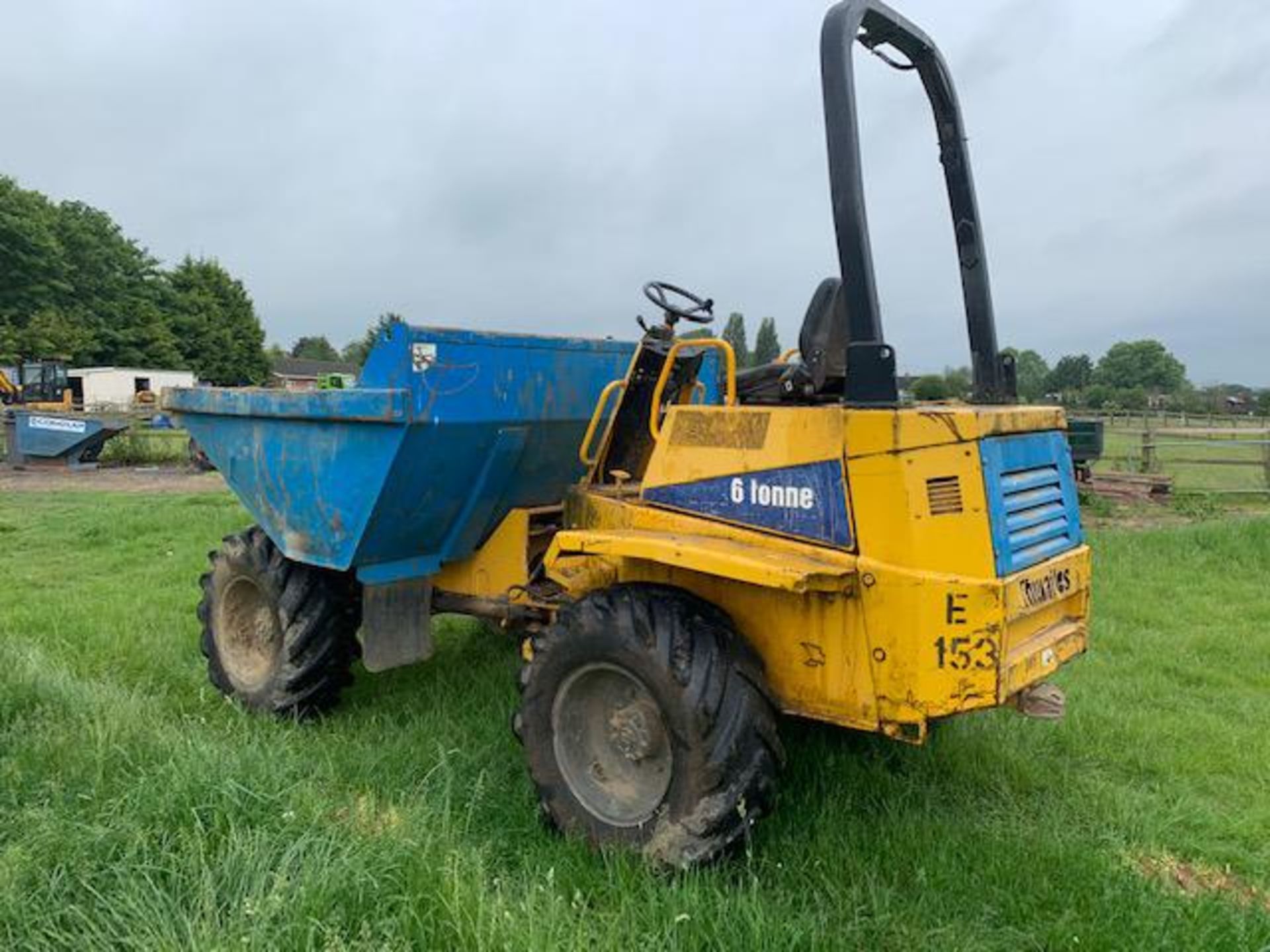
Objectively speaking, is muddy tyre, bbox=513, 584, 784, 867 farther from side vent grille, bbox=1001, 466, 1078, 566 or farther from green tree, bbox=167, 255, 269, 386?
green tree, bbox=167, 255, 269, 386

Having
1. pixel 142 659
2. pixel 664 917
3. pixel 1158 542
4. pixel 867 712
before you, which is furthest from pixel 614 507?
pixel 1158 542

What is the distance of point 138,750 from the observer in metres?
3.75

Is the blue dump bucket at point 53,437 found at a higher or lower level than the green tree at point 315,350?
lower

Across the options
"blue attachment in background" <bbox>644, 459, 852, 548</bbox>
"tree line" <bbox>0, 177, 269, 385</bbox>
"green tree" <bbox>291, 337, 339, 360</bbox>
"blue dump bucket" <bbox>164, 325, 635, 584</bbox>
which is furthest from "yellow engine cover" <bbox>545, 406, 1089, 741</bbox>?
"green tree" <bbox>291, 337, 339, 360</bbox>

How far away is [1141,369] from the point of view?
64188 mm

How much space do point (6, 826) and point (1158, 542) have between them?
9.39 m

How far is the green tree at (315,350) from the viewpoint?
381 feet

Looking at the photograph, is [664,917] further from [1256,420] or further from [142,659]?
[1256,420]

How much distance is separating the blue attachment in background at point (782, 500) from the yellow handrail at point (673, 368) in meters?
0.35

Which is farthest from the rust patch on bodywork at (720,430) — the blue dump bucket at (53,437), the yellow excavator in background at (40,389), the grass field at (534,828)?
the yellow excavator in background at (40,389)

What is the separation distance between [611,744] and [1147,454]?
17148 millimetres

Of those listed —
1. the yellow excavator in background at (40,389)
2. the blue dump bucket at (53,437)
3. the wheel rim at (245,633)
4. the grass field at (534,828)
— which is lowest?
the grass field at (534,828)

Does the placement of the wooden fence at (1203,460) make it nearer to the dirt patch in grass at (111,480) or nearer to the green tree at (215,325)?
the dirt patch in grass at (111,480)

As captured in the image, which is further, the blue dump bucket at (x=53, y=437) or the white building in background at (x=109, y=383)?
the white building in background at (x=109, y=383)
